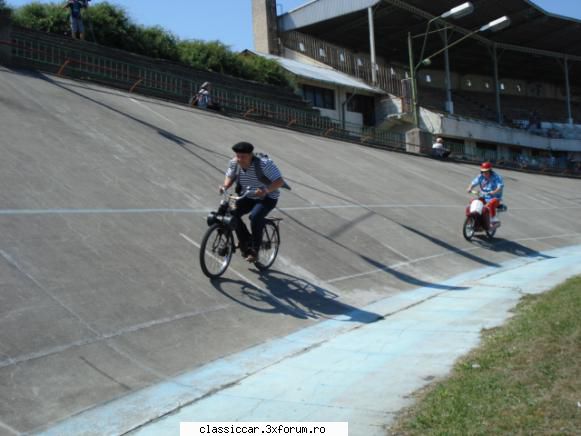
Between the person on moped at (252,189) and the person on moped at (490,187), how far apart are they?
749cm

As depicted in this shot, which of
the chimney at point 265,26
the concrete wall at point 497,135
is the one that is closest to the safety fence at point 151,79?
the concrete wall at point 497,135

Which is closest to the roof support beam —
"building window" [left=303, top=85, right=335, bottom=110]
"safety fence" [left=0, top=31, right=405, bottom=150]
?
"building window" [left=303, top=85, right=335, bottom=110]

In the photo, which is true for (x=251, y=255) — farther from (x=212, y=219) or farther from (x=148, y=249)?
(x=148, y=249)

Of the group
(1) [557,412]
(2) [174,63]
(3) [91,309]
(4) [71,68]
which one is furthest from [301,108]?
(1) [557,412]

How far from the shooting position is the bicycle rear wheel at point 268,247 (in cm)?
803

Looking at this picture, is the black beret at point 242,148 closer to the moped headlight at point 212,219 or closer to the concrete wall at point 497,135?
the moped headlight at point 212,219

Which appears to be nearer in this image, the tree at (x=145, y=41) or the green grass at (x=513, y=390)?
the green grass at (x=513, y=390)

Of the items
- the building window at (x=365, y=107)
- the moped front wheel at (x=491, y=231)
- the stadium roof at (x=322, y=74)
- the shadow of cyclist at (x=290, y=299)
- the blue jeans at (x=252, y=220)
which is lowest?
the moped front wheel at (x=491, y=231)

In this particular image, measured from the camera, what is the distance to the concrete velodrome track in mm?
5012

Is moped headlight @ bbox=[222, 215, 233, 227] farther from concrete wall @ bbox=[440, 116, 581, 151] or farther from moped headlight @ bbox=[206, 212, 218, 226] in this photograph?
concrete wall @ bbox=[440, 116, 581, 151]

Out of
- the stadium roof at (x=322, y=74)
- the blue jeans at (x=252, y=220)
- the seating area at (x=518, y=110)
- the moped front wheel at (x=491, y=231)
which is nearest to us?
→ the blue jeans at (x=252, y=220)

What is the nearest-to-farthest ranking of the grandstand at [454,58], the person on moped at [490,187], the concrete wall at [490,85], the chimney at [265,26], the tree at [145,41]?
the person on moped at [490,187] < the tree at [145,41] < the grandstand at [454,58] < the chimney at [265,26] < the concrete wall at [490,85]

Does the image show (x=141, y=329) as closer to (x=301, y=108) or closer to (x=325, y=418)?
(x=325, y=418)

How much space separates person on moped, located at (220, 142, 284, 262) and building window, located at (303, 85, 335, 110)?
2956 cm
